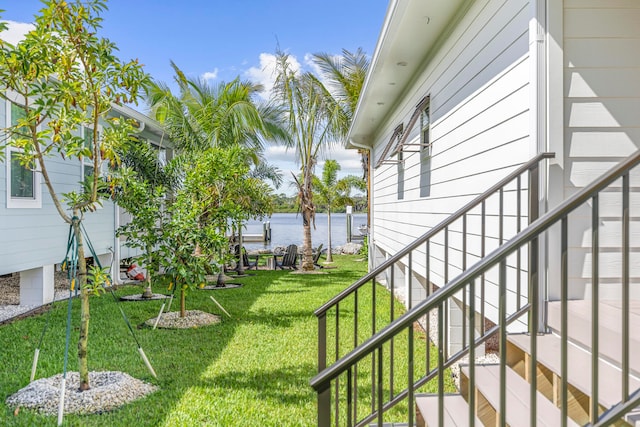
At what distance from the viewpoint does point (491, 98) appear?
148 inches

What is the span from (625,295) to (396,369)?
145 inches

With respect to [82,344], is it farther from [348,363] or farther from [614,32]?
[614,32]

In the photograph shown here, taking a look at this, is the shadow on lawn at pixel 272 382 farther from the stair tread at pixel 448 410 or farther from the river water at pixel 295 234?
the river water at pixel 295 234

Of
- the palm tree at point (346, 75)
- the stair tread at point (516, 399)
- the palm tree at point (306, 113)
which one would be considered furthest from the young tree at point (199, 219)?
the palm tree at point (346, 75)

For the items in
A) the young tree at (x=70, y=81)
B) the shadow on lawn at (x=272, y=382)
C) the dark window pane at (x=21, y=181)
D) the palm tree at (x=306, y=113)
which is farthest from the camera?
the palm tree at (x=306, y=113)

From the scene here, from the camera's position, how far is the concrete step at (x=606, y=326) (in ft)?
7.05

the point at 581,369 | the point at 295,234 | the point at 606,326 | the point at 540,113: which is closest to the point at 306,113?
the point at 540,113

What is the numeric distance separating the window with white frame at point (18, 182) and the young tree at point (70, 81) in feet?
13.0

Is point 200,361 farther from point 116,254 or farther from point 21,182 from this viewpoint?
point 116,254

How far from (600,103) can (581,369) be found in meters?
1.61

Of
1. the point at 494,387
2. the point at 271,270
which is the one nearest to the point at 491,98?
the point at 494,387

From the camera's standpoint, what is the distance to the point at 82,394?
423 centimetres

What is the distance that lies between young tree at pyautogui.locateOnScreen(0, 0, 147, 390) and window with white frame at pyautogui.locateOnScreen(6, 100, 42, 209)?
156 inches

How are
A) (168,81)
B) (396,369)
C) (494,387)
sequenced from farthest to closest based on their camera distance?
(168,81) < (396,369) < (494,387)
